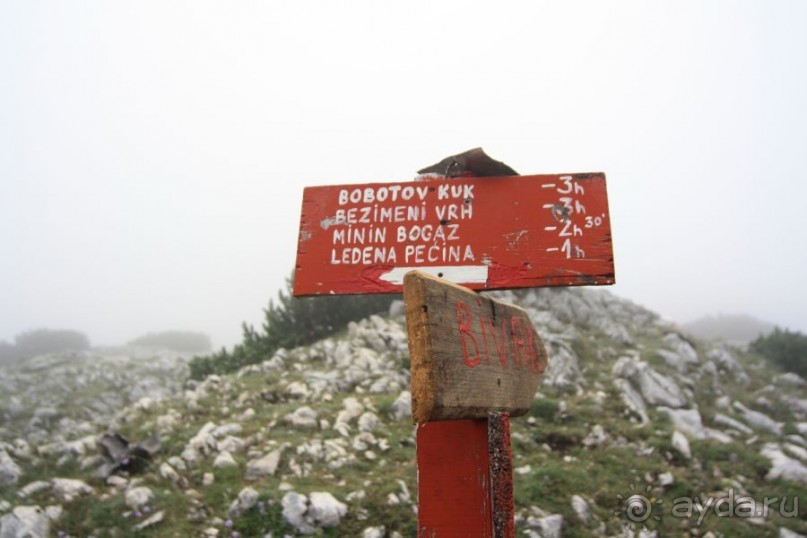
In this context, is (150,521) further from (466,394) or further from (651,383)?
(651,383)

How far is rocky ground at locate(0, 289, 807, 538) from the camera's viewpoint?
5.36 m

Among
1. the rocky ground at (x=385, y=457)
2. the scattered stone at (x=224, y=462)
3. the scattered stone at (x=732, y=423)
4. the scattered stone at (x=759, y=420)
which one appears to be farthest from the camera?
the scattered stone at (x=759, y=420)

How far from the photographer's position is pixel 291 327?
1652cm

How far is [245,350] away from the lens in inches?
622

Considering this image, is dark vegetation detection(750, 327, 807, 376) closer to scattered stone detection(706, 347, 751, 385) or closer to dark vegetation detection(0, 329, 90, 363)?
scattered stone detection(706, 347, 751, 385)

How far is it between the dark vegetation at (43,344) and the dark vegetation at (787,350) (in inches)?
1916

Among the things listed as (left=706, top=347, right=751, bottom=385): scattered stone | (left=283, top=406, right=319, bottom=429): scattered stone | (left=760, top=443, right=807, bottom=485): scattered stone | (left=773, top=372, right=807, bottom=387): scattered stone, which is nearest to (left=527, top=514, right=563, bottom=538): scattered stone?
(left=283, top=406, right=319, bottom=429): scattered stone

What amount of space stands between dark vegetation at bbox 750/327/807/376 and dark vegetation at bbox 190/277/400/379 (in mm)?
12804

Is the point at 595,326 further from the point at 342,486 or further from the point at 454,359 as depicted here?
the point at 454,359

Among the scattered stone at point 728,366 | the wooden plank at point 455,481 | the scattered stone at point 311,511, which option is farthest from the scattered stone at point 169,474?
the scattered stone at point 728,366

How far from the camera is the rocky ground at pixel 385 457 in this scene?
211 inches

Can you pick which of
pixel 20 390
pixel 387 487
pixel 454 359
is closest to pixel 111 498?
pixel 387 487

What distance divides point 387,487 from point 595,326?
11377mm

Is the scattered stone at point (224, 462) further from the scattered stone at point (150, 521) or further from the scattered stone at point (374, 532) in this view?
the scattered stone at point (374, 532)
